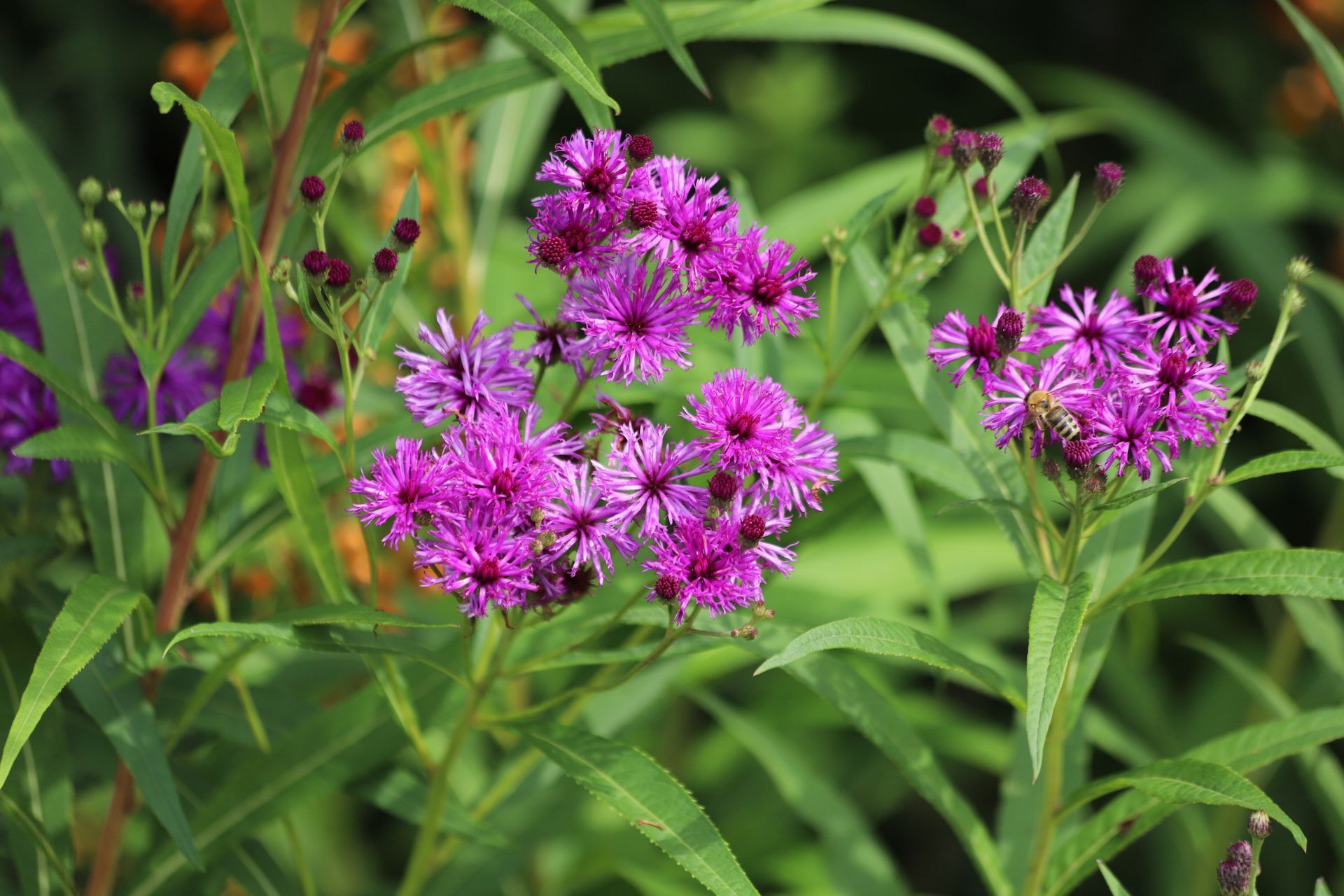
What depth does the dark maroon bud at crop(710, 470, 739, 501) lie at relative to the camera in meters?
0.94

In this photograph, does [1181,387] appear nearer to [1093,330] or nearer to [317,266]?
[1093,330]

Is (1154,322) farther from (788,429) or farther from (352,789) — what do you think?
(352,789)

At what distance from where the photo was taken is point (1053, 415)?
981mm

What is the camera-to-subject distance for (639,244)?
0.99 meters

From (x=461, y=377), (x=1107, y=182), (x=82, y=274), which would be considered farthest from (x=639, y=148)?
(x=82, y=274)

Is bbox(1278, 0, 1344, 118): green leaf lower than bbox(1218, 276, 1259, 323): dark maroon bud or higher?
higher

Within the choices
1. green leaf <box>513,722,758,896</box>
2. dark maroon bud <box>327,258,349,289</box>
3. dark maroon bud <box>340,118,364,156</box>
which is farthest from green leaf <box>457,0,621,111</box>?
green leaf <box>513,722,758,896</box>

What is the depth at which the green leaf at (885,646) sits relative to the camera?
904 mm

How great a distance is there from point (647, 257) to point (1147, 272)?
44 cm

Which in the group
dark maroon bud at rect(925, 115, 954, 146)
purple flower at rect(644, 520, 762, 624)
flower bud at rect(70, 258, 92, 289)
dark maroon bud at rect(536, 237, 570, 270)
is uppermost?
dark maroon bud at rect(925, 115, 954, 146)

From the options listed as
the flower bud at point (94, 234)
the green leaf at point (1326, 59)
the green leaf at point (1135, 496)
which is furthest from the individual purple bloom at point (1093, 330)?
the flower bud at point (94, 234)

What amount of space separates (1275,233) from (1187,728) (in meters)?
1.12

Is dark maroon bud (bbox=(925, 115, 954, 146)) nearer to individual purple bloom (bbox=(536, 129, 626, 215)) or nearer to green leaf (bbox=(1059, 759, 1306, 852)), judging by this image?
individual purple bloom (bbox=(536, 129, 626, 215))

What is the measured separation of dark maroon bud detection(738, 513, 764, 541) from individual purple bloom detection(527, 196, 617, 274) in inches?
10.3
